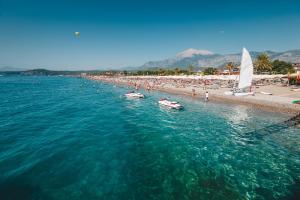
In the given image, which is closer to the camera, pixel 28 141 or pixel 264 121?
pixel 28 141

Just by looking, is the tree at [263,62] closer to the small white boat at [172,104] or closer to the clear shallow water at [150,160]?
the small white boat at [172,104]

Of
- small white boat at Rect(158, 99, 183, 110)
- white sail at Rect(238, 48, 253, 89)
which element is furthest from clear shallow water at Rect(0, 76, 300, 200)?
white sail at Rect(238, 48, 253, 89)

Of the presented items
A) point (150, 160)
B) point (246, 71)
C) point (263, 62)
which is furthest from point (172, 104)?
point (263, 62)

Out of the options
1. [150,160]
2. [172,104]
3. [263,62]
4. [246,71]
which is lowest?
[150,160]

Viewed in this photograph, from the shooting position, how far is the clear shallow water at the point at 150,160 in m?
15.4

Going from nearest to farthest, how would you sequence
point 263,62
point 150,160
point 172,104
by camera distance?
1. point 150,160
2. point 172,104
3. point 263,62

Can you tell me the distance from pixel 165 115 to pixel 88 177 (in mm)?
25327

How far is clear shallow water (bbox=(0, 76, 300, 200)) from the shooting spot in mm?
15383

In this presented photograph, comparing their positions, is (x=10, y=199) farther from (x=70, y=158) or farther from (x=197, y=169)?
(x=197, y=169)

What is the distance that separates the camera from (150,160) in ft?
68.1

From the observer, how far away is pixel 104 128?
3284 centimetres

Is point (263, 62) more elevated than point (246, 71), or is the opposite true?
point (263, 62)

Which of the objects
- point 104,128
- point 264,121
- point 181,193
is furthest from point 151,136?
point 264,121

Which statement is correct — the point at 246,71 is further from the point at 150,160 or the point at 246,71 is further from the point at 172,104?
the point at 150,160
